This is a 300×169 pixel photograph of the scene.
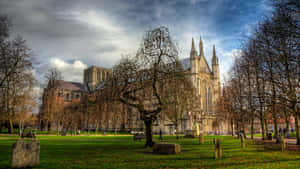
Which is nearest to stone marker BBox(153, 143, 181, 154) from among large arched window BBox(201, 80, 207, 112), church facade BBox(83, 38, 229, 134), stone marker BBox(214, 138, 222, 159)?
stone marker BBox(214, 138, 222, 159)

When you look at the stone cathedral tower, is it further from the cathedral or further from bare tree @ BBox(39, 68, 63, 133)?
bare tree @ BBox(39, 68, 63, 133)

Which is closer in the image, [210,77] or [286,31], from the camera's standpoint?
[286,31]

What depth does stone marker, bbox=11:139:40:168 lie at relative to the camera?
8.30 meters

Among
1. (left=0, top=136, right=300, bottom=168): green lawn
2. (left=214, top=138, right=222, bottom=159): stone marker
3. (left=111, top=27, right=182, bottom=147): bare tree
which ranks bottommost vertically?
(left=0, top=136, right=300, bottom=168): green lawn

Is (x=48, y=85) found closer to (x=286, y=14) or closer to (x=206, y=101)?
(x=286, y=14)

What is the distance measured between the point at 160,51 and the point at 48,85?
116 ft

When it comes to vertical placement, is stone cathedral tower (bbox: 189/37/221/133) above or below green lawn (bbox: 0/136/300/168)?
above

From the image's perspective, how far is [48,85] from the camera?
45125 mm

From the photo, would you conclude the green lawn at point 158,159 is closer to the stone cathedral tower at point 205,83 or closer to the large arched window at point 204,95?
the stone cathedral tower at point 205,83

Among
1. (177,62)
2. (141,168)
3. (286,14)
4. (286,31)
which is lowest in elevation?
(141,168)

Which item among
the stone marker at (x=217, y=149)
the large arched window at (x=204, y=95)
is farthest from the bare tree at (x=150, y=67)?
the large arched window at (x=204, y=95)

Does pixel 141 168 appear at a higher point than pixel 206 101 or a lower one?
lower

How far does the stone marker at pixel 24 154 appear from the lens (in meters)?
8.30

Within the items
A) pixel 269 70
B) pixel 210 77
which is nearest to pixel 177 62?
pixel 269 70
